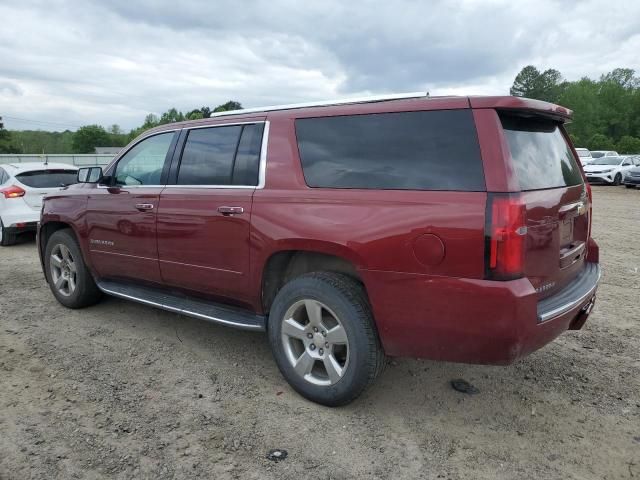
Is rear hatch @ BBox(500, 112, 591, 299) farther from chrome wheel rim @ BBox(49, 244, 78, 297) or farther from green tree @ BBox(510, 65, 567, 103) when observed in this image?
green tree @ BBox(510, 65, 567, 103)

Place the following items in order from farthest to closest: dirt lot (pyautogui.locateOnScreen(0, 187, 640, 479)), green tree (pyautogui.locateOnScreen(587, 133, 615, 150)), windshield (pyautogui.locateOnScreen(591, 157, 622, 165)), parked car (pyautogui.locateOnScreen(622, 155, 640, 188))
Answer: green tree (pyautogui.locateOnScreen(587, 133, 615, 150)) < windshield (pyautogui.locateOnScreen(591, 157, 622, 165)) < parked car (pyautogui.locateOnScreen(622, 155, 640, 188)) < dirt lot (pyautogui.locateOnScreen(0, 187, 640, 479))

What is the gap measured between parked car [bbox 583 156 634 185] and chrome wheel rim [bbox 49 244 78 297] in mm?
24620

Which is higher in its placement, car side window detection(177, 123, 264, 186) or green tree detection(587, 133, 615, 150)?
green tree detection(587, 133, 615, 150)

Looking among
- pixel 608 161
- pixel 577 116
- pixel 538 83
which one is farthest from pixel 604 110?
pixel 608 161

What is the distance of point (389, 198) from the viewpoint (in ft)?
9.55

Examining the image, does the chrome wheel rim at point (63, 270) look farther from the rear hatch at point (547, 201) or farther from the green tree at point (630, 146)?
the green tree at point (630, 146)

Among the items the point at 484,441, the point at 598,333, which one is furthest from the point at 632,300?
the point at 484,441

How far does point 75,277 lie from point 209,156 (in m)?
2.25

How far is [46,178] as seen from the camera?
30.1 feet

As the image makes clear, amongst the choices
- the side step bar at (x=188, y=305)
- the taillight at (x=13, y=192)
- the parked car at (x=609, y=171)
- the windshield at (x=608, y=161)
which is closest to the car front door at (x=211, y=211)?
the side step bar at (x=188, y=305)

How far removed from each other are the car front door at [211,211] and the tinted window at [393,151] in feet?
1.71

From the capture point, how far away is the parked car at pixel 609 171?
80.1ft

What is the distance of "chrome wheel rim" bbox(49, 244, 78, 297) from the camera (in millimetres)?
5172

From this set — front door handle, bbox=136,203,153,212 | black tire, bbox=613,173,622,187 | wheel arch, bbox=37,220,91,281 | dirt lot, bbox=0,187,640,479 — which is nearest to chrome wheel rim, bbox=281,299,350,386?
dirt lot, bbox=0,187,640,479
